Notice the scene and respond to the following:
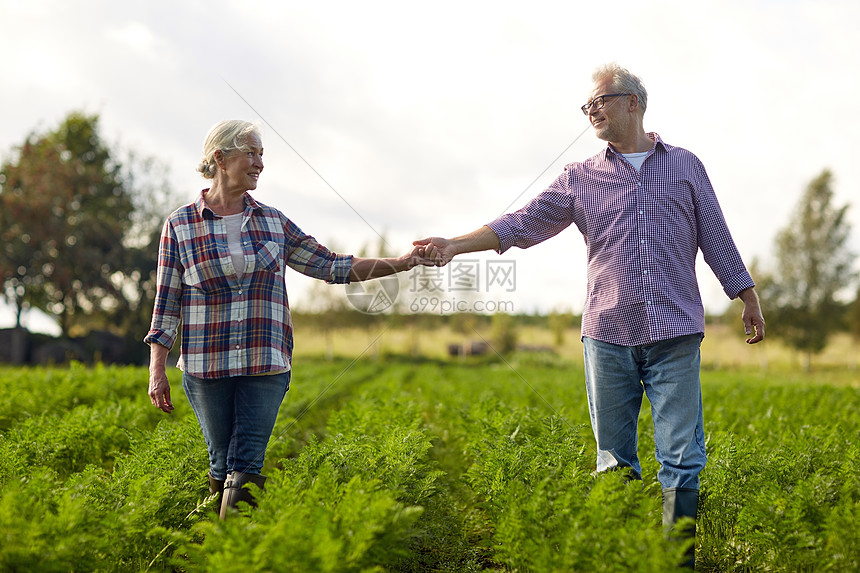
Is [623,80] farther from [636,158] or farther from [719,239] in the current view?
[719,239]

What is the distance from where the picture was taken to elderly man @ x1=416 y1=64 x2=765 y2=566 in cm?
332

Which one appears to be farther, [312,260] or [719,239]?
[312,260]

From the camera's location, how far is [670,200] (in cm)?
348

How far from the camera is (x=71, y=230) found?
84.7ft

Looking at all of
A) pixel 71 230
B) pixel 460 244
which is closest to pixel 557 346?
pixel 71 230

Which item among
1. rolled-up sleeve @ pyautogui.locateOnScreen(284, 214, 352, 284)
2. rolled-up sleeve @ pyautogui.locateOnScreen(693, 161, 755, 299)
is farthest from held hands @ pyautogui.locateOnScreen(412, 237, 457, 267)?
rolled-up sleeve @ pyautogui.locateOnScreen(693, 161, 755, 299)

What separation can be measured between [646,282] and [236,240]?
7.03 ft

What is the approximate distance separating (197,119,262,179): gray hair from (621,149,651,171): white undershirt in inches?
79.0

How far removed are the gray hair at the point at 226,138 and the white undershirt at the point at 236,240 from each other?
0.96ft

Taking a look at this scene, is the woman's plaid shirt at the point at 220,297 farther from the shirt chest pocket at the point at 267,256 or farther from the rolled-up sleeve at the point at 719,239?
the rolled-up sleeve at the point at 719,239

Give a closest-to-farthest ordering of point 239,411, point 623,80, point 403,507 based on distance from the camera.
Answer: point 403,507 → point 239,411 → point 623,80

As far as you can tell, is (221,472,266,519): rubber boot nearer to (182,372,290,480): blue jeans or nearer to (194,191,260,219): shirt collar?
(182,372,290,480): blue jeans

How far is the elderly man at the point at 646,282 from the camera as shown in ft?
10.9

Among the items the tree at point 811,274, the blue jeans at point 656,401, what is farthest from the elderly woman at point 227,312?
the tree at point 811,274
